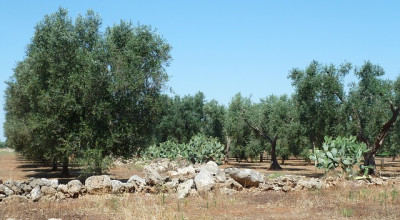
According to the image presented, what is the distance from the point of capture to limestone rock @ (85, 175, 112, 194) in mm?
19125

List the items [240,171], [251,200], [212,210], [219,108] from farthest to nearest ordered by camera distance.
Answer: [219,108] → [240,171] → [251,200] → [212,210]

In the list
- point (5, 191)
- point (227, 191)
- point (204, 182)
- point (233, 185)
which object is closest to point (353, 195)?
point (227, 191)

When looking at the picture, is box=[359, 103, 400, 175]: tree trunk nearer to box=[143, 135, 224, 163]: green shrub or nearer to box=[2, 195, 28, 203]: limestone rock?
box=[143, 135, 224, 163]: green shrub

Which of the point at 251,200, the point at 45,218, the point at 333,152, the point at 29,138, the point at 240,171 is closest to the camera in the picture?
the point at 45,218

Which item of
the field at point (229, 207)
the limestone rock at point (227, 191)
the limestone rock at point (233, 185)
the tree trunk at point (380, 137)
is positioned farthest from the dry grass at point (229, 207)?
the tree trunk at point (380, 137)

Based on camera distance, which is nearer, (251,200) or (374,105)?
(251,200)

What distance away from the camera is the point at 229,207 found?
1562 centimetres

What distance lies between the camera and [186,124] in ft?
221

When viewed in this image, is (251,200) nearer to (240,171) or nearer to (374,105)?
(240,171)

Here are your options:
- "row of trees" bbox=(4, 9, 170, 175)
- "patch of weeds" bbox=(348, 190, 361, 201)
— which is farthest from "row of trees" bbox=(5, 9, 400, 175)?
"patch of weeds" bbox=(348, 190, 361, 201)

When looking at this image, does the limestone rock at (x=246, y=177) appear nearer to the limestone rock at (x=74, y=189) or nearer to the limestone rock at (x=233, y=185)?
the limestone rock at (x=233, y=185)

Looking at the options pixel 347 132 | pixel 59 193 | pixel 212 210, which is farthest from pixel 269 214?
pixel 347 132

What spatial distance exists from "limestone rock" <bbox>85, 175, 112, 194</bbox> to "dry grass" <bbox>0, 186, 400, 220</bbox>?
0.90m

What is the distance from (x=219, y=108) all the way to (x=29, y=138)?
4019 cm
